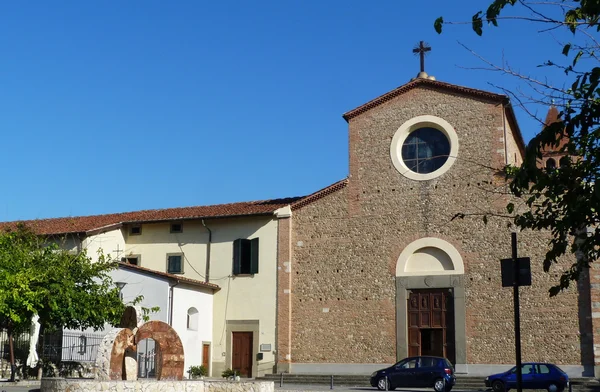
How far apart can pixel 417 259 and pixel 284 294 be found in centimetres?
575

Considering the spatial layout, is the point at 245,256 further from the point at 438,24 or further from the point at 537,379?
the point at 438,24

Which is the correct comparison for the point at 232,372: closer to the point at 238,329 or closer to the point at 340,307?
the point at 238,329

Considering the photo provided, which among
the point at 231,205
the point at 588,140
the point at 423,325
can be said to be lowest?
the point at 423,325

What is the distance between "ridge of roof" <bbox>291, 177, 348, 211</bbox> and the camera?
30875mm

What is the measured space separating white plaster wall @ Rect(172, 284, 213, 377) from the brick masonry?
3589mm

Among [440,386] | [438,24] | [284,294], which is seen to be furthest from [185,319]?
[438,24]

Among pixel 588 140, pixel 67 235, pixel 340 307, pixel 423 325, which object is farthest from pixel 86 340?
pixel 588 140

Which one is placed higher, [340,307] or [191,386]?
[340,307]

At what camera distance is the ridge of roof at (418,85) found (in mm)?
29062

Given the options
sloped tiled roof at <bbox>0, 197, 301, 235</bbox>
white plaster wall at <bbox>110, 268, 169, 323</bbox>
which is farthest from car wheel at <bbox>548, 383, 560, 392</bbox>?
white plaster wall at <bbox>110, 268, 169, 323</bbox>

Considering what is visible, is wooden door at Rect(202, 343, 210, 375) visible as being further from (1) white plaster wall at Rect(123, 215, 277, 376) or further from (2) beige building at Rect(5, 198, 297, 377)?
(1) white plaster wall at Rect(123, 215, 277, 376)

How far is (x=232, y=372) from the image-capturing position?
98.1 feet

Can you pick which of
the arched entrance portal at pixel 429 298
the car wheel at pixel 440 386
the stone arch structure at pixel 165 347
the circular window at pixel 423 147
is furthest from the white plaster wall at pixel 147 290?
the stone arch structure at pixel 165 347

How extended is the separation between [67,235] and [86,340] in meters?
5.46
